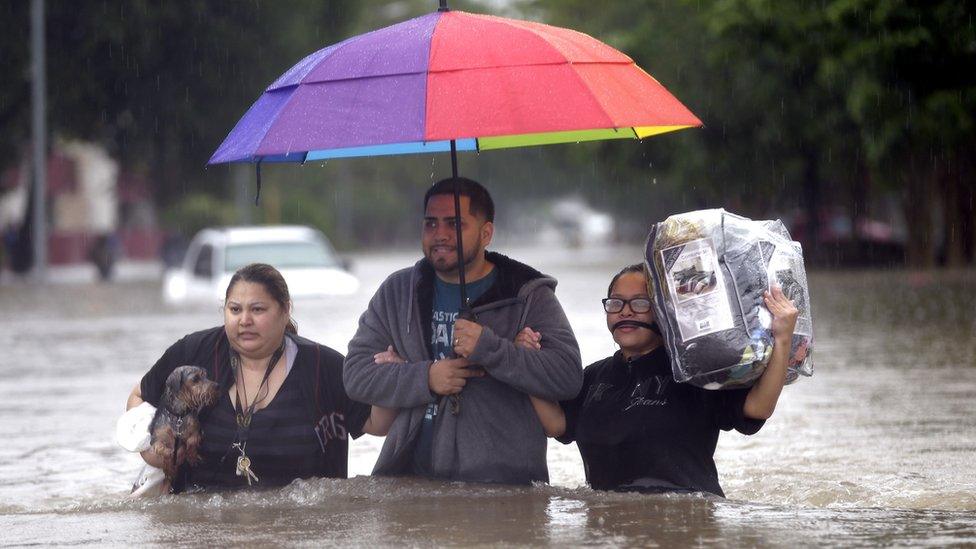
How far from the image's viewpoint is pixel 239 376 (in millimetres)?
6555

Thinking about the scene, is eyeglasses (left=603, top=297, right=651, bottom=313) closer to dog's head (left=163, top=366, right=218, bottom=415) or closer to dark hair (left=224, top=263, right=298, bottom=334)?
dark hair (left=224, top=263, right=298, bottom=334)

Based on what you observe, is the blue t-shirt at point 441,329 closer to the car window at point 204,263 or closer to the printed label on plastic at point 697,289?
the printed label on plastic at point 697,289

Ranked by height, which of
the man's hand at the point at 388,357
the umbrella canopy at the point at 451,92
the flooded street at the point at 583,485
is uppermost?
the umbrella canopy at the point at 451,92

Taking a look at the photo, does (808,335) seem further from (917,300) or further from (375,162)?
(375,162)

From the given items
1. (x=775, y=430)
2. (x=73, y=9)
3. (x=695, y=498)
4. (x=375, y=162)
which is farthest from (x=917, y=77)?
(x=375, y=162)

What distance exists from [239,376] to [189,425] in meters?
0.32

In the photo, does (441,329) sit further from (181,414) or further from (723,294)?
(723,294)

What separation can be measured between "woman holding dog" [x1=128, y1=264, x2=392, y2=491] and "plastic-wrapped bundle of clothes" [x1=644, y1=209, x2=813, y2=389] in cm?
127

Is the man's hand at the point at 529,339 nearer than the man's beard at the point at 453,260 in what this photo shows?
Yes

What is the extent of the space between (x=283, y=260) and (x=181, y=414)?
49.7 feet

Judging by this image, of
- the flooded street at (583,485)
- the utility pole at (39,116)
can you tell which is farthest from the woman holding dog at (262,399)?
the utility pole at (39,116)

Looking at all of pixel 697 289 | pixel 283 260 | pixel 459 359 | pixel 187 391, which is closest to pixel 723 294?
pixel 697 289

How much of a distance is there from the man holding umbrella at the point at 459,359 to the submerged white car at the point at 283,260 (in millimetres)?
14438

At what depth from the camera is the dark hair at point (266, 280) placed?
650 cm
